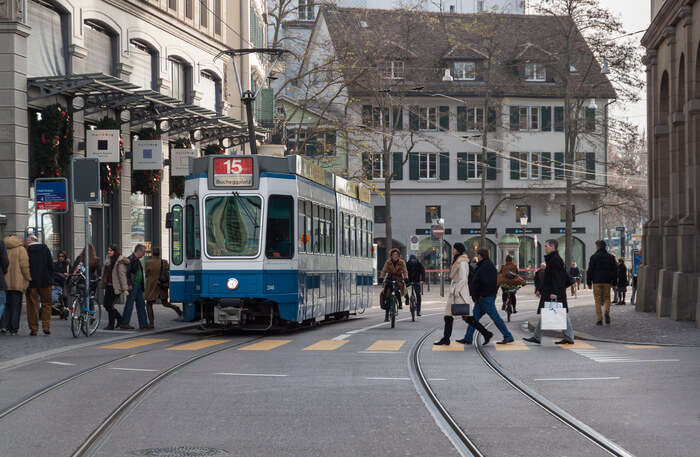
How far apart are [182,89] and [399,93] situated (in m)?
17.1

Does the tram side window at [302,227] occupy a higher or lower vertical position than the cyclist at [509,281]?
higher

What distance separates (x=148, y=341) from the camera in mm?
20000

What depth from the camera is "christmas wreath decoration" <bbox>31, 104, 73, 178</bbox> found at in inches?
1108

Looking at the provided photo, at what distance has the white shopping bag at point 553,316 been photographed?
18.7 metres

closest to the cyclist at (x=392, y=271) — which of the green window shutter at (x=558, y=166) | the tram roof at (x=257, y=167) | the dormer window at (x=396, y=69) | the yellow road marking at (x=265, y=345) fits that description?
the tram roof at (x=257, y=167)

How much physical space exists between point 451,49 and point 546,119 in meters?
7.10

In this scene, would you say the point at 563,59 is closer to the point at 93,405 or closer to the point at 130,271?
the point at 130,271

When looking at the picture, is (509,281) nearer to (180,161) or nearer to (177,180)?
(180,161)

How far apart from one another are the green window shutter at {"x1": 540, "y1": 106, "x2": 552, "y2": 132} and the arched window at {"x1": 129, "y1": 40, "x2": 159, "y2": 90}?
3812 centimetres

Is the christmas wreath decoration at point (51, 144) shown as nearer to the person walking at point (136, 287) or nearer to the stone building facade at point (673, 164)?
the person walking at point (136, 287)

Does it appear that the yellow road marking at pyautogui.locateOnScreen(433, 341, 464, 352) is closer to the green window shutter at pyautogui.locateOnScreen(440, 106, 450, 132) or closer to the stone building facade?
the stone building facade

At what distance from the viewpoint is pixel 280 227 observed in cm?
2062

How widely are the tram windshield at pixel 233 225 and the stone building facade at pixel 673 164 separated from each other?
8.58m

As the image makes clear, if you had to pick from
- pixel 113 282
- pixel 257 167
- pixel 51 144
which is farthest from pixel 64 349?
pixel 51 144
